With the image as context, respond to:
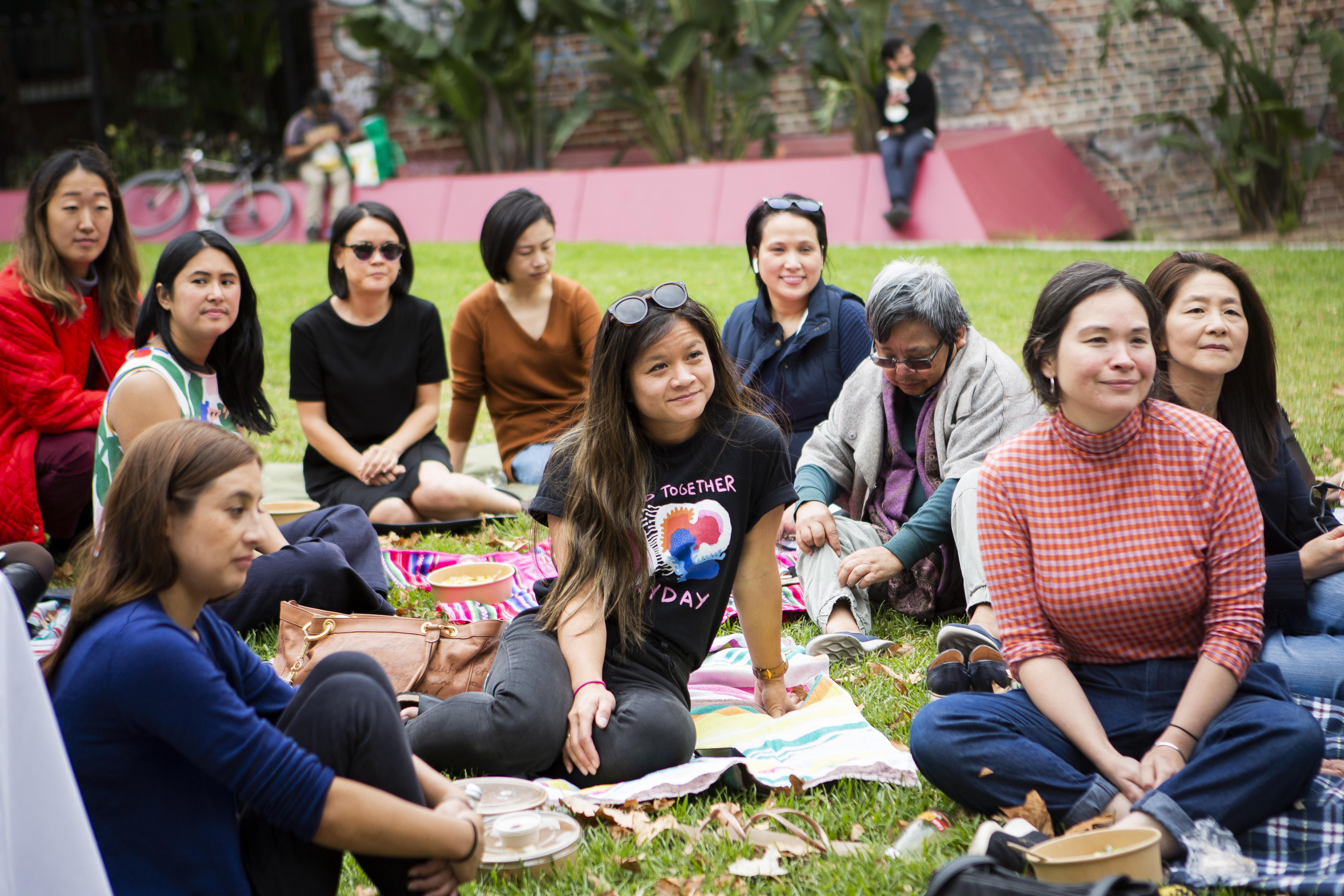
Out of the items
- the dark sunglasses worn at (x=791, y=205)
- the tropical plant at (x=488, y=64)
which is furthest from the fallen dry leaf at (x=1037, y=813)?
the tropical plant at (x=488, y=64)

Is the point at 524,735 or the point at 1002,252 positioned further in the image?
the point at 1002,252

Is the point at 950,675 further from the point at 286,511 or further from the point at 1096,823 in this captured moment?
the point at 286,511

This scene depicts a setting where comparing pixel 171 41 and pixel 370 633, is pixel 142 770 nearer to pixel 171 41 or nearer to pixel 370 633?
pixel 370 633

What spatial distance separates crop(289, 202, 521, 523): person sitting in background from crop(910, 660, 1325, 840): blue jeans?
3.11 m

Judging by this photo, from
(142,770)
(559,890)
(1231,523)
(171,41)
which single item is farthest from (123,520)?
(171,41)

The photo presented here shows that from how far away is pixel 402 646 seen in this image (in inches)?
138

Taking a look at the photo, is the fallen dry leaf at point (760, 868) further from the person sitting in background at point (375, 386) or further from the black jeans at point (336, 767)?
the person sitting in background at point (375, 386)

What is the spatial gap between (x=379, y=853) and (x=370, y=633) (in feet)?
4.96

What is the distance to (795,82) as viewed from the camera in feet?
49.6

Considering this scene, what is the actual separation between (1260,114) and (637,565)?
436 inches

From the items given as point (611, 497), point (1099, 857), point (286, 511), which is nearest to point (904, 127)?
point (286, 511)

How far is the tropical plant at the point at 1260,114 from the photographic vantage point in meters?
11.2

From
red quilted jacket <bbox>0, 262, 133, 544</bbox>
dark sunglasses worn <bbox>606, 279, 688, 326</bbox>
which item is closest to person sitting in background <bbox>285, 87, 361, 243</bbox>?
red quilted jacket <bbox>0, 262, 133, 544</bbox>

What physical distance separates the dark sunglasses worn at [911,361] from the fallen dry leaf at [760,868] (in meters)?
1.81
